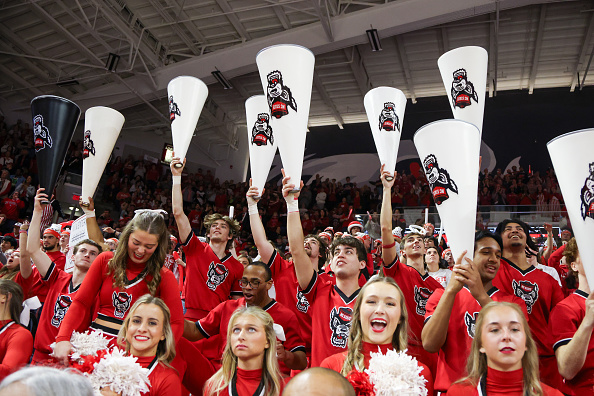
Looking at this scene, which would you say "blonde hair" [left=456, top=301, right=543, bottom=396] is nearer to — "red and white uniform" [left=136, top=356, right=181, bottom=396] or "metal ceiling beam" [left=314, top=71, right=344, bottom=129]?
"red and white uniform" [left=136, top=356, right=181, bottom=396]

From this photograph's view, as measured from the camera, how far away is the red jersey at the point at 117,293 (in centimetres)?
286

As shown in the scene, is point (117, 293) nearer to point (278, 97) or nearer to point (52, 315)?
point (52, 315)

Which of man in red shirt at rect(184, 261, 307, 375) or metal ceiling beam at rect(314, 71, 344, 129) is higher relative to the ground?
metal ceiling beam at rect(314, 71, 344, 129)

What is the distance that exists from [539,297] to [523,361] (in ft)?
3.15

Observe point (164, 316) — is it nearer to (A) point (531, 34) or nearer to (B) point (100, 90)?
(A) point (531, 34)

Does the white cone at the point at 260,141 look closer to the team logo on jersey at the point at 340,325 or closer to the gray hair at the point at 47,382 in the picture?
the team logo on jersey at the point at 340,325

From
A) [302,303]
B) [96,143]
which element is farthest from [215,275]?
[96,143]

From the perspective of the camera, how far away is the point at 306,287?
10.6ft

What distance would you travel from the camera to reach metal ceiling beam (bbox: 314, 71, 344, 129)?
13.6 meters

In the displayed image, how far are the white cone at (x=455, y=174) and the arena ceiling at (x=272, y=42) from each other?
7.67 metres

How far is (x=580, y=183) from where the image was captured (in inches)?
93.4

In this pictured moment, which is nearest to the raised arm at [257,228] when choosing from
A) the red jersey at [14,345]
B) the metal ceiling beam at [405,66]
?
the red jersey at [14,345]

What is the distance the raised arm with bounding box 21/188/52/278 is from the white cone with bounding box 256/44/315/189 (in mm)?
1755

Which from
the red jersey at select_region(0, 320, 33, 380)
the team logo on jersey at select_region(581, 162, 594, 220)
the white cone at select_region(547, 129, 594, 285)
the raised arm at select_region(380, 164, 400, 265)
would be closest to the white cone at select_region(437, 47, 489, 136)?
the raised arm at select_region(380, 164, 400, 265)
